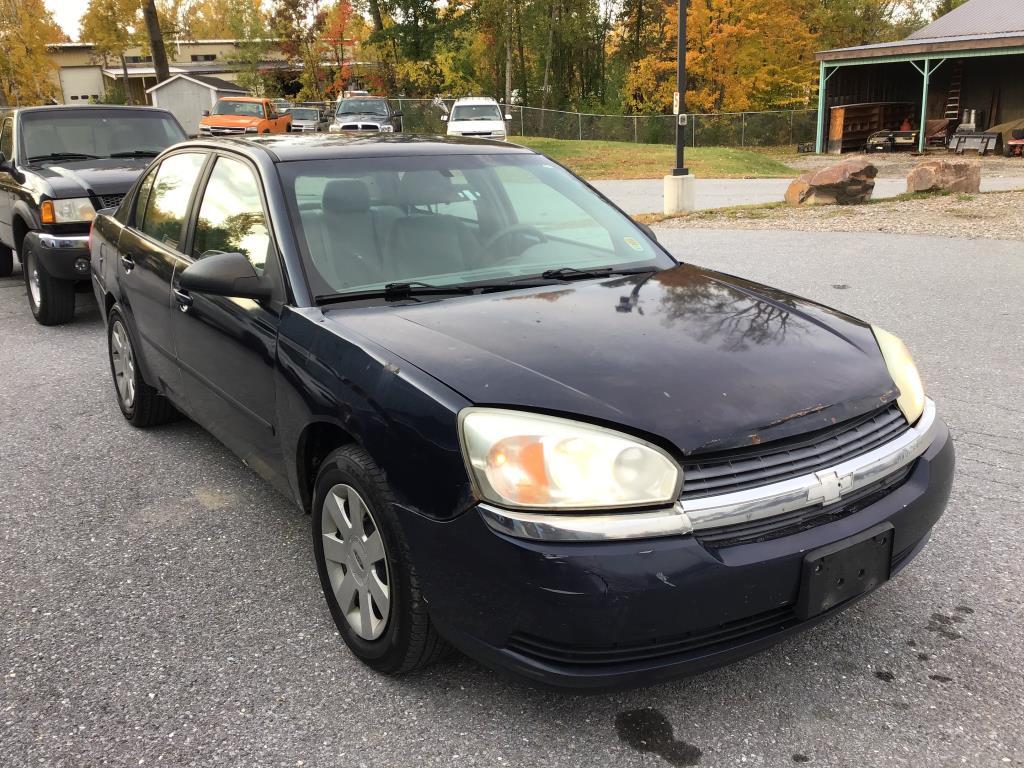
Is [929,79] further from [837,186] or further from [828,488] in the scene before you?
[828,488]

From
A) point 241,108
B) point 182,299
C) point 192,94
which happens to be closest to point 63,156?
point 182,299

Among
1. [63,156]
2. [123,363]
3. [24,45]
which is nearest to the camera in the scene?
[123,363]

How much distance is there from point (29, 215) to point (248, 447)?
18.1 feet

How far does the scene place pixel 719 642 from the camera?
2203 mm

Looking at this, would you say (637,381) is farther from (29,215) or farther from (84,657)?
(29,215)

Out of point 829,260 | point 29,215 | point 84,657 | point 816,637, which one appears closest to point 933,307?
point 829,260

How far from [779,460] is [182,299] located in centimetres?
264

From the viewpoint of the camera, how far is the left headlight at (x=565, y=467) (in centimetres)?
212

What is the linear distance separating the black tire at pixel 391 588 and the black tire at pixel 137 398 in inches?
95.8

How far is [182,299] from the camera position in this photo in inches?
148

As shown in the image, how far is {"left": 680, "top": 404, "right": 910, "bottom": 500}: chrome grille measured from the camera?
2.17 m

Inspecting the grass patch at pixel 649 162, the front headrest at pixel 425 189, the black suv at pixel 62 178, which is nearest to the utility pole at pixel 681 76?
the grass patch at pixel 649 162

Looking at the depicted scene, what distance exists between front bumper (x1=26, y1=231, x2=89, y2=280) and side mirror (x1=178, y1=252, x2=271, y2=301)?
4853 mm

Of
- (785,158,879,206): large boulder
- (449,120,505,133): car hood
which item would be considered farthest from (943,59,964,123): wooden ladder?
(785,158,879,206): large boulder
